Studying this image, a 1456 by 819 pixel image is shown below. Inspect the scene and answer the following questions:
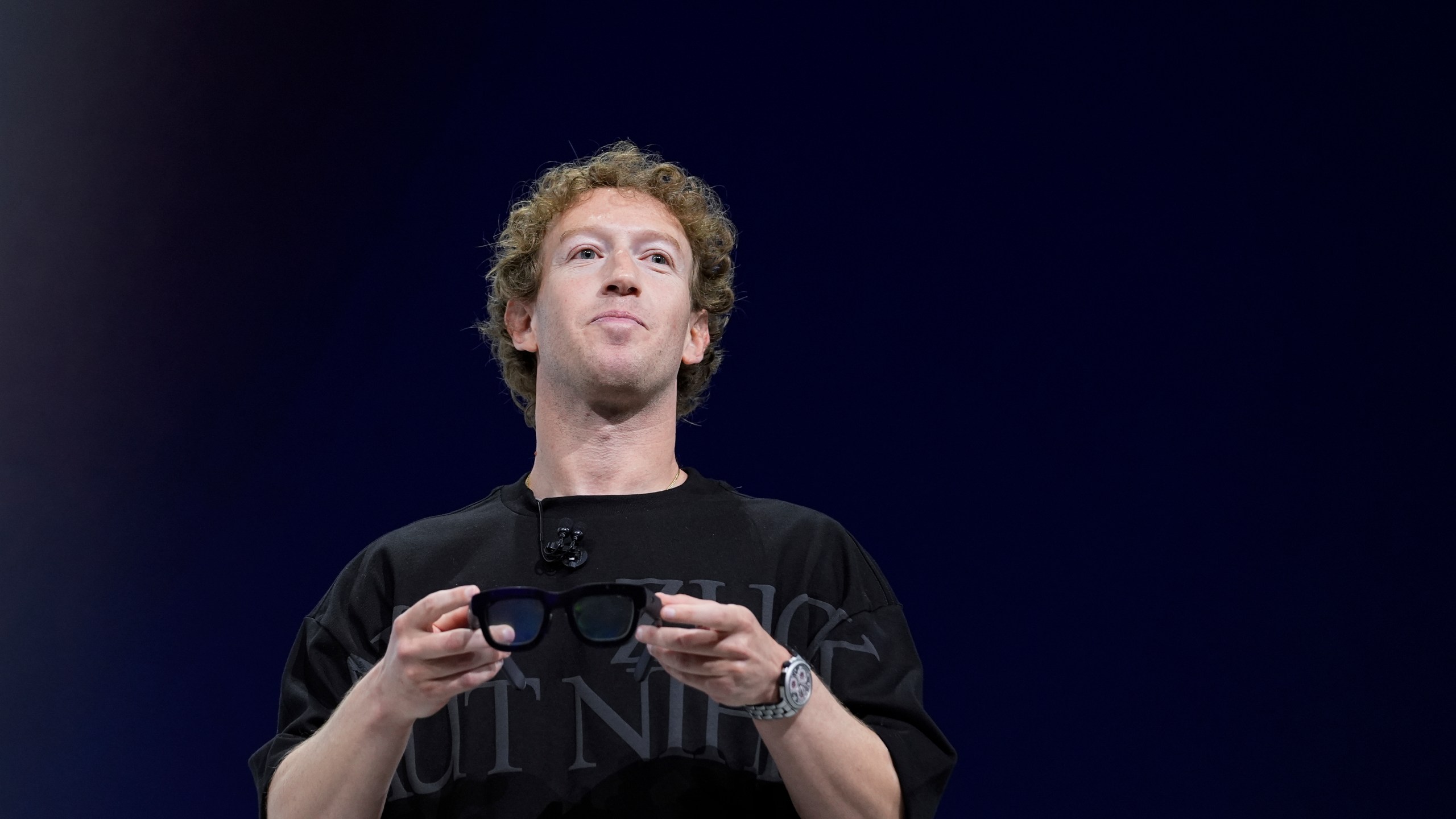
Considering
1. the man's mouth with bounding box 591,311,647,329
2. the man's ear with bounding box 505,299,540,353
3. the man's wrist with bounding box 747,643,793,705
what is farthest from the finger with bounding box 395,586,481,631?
the man's ear with bounding box 505,299,540,353

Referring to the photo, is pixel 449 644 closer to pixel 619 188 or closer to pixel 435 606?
pixel 435 606

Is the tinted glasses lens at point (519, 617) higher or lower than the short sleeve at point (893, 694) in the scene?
higher

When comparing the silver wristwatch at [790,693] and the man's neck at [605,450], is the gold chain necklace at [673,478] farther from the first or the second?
the silver wristwatch at [790,693]

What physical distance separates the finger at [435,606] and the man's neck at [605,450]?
56cm

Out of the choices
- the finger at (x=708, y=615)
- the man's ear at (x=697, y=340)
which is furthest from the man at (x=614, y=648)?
the man's ear at (x=697, y=340)

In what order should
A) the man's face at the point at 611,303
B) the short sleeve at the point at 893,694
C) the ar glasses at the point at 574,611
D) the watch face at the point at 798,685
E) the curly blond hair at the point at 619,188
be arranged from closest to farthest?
the ar glasses at the point at 574,611 → the watch face at the point at 798,685 → the short sleeve at the point at 893,694 → the man's face at the point at 611,303 → the curly blond hair at the point at 619,188

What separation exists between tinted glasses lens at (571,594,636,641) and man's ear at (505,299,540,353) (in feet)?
2.72

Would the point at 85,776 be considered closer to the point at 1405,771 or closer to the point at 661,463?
the point at 661,463

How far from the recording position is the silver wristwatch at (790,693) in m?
1.39

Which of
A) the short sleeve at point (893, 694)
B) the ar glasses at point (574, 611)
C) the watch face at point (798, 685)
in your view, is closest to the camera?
the ar glasses at point (574, 611)

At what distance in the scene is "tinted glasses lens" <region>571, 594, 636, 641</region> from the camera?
4.41 feet

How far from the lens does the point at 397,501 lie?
109 inches

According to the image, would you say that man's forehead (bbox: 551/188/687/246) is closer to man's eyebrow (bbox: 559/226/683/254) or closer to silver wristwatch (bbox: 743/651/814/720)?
man's eyebrow (bbox: 559/226/683/254)

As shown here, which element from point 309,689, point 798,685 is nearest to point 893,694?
point 798,685
